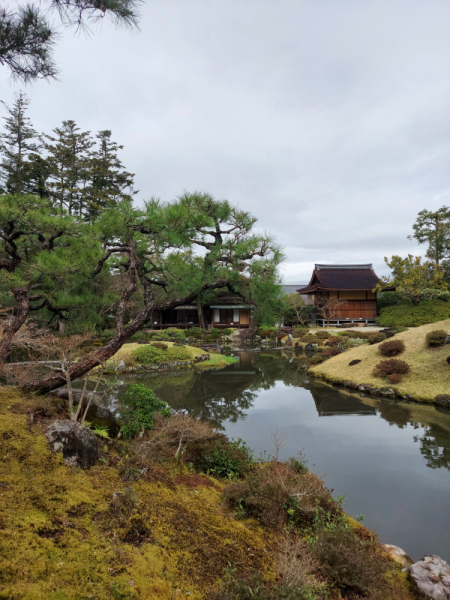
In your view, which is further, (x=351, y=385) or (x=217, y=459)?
(x=351, y=385)

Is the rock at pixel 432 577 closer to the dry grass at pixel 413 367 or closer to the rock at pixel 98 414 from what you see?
the rock at pixel 98 414

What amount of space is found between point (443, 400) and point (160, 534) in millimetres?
9278

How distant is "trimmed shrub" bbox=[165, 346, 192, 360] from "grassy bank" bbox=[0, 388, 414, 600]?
11.9 metres

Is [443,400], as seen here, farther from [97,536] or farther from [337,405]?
[97,536]

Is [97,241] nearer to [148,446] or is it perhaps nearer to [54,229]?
[54,229]

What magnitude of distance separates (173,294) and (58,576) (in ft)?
15.8

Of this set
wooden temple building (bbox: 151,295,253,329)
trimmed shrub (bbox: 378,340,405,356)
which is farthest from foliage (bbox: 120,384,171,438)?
wooden temple building (bbox: 151,295,253,329)

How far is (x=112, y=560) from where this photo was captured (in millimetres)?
2457

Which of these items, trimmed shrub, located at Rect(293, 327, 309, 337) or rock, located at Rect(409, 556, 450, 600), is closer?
rock, located at Rect(409, 556, 450, 600)

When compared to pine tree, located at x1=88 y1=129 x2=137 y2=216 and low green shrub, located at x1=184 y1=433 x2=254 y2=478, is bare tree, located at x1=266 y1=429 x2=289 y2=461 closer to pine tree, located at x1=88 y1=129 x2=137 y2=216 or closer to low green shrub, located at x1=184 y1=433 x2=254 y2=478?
low green shrub, located at x1=184 y1=433 x2=254 y2=478

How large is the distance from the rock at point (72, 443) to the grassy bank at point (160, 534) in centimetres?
13

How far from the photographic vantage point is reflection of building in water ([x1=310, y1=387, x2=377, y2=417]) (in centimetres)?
889

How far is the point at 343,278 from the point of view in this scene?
30781 millimetres

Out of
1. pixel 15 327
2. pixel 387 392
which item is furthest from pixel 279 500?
pixel 387 392
